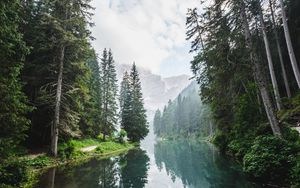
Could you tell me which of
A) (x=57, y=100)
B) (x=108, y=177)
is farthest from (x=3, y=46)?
(x=57, y=100)

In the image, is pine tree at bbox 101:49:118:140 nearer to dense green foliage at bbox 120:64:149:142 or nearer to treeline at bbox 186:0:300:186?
dense green foliage at bbox 120:64:149:142

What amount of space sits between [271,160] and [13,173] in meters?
9.71

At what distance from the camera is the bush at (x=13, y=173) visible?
7832 millimetres

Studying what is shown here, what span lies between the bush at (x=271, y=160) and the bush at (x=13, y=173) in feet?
29.4

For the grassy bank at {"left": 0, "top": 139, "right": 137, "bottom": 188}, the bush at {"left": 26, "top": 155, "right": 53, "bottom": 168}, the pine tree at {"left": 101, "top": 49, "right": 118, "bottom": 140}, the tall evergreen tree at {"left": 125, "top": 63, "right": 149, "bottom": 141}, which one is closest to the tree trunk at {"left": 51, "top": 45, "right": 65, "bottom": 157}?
the grassy bank at {"left": 0, "top": 139, "right": 137, "bottom": 188}

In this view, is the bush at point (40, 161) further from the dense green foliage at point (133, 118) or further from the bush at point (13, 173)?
the dense green foliage at point (133, 118)

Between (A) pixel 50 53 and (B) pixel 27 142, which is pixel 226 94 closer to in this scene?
(A) pixel 50 53

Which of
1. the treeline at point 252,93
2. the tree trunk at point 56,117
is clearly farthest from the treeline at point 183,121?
the tree trunk at point 56,117

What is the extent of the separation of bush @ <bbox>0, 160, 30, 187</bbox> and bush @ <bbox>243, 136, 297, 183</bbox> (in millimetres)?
8972

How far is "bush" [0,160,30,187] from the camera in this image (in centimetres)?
783

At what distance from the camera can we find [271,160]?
28.2 feet

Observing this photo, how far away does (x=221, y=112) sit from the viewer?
22.9 meters

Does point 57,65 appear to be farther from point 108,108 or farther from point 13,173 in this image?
point 108,108

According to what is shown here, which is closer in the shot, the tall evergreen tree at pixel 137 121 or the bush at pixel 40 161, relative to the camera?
the bush at pixel 40 161
